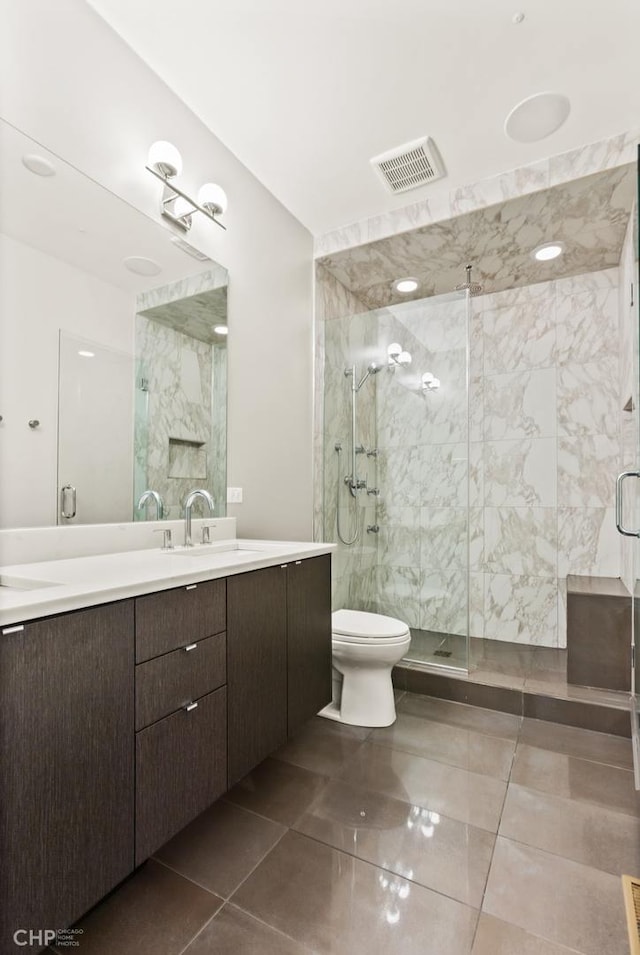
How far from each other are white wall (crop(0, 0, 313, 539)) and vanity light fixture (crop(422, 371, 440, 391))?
0.68 metres

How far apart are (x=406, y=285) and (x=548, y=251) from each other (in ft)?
2.90

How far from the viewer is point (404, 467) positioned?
2.92 meters

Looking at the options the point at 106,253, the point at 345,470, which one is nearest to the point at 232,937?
the point at 106,253

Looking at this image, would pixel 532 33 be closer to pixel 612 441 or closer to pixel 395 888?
pixel 612 441

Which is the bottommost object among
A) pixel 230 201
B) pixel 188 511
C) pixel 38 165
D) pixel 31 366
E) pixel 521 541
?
pixel 521 541

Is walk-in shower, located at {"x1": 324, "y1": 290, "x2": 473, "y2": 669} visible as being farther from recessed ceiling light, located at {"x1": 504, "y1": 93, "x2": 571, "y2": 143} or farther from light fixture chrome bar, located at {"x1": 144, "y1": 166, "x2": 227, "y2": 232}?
light fixture chrome bar, located at {"x1": 144, "y1": 166, "x2": 227, "y2": 232}

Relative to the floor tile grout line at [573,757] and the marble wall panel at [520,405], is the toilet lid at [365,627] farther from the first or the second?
the marble wall panel at [520,405]

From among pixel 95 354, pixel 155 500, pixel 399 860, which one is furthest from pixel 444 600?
pixel 95 354

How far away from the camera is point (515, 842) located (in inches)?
57.5

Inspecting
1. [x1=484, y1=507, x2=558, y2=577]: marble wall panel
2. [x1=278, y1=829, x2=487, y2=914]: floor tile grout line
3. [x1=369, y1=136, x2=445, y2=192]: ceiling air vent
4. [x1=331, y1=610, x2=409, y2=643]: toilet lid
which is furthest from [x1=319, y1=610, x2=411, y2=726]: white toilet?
[x1=369, y1=136, x2=445, y2=192]: ceiling air vent

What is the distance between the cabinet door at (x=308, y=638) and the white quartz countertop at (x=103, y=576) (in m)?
0.10

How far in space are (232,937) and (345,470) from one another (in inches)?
86.9

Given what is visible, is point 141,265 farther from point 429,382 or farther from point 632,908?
point 632,908

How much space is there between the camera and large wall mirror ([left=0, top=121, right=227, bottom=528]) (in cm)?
134
